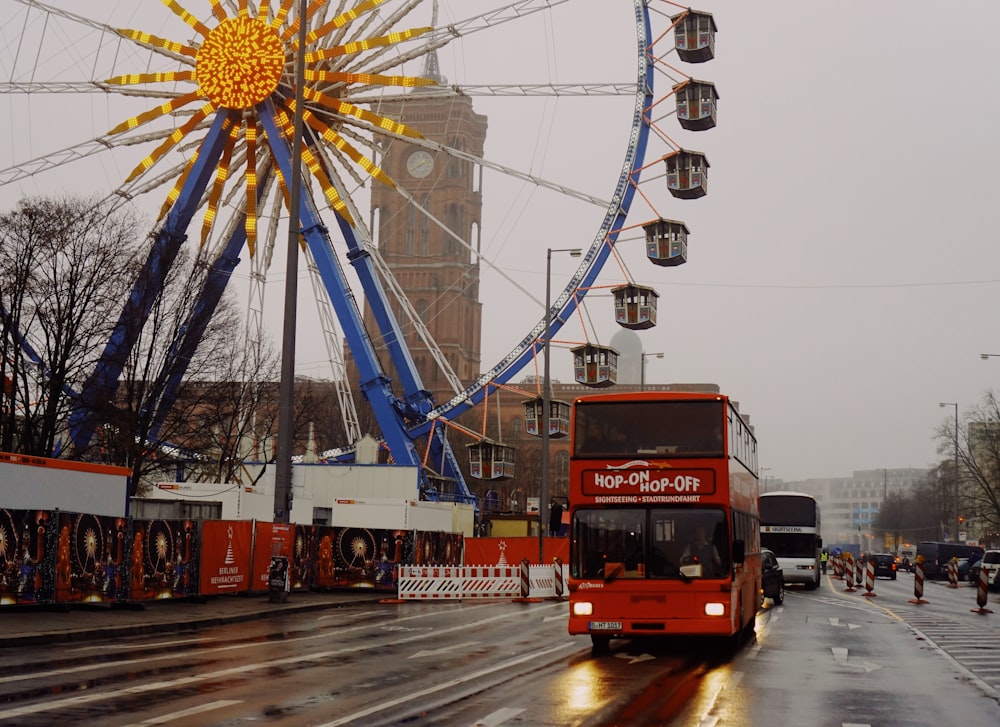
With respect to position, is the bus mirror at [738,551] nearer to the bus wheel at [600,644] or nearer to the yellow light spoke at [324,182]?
the bus wheel at [600,644]

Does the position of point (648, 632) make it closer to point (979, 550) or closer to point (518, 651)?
point (518, 651)

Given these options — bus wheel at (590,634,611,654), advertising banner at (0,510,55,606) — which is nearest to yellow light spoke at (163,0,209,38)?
advertising banner at (0,510,55,606)

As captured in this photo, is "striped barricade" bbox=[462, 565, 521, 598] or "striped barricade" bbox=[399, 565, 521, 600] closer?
"striped barricade" bbox=[399, 565, 521, 600]

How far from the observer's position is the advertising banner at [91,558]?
23.7 m

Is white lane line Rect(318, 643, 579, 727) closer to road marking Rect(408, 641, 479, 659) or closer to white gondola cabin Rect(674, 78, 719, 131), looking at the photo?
road marking Rect(408, 641, 479, 659)

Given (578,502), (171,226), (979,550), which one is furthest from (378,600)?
(979,550)

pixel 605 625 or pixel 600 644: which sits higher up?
pixel 605 625

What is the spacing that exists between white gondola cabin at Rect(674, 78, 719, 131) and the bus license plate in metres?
29.2

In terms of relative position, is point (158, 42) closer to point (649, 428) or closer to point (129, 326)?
point (129, 326)

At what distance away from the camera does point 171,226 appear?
40.4 meters

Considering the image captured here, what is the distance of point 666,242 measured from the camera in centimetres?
4422

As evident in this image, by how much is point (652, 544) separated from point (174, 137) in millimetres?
29399

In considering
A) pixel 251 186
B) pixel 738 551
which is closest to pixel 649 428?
pixel 738 551

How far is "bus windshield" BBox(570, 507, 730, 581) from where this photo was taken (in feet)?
61.7
